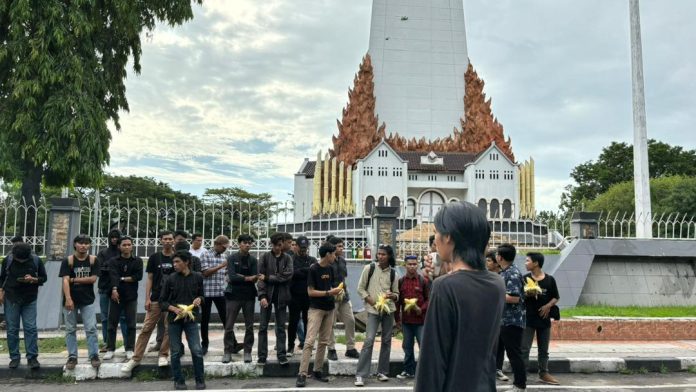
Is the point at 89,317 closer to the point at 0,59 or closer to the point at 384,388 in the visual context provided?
the point at 384,388

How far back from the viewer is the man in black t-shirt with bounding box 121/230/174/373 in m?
6.69

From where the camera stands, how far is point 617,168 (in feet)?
151

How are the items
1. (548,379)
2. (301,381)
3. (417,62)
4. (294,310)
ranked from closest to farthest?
(301,381), (548,379), (294,310), (417,62)

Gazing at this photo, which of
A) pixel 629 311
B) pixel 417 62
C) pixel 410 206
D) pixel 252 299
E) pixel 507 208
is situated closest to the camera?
pixel 252 299

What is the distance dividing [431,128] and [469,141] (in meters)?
2.87

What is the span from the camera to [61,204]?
10.2 m

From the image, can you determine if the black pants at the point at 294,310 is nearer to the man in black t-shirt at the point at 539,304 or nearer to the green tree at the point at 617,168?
the man in black t-shirt at the point at 539,304

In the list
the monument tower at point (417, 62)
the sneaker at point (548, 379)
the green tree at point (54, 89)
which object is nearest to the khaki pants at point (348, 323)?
the sneaker at point (548, 379)

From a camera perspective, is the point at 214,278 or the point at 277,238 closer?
the point at 277,238

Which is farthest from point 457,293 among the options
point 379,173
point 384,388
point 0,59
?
point 379,173

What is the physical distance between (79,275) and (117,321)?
0.91 meters

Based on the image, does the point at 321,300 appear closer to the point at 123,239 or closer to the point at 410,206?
the point at 123,239

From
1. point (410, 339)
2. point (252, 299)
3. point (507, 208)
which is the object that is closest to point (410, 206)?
point (507, 208)

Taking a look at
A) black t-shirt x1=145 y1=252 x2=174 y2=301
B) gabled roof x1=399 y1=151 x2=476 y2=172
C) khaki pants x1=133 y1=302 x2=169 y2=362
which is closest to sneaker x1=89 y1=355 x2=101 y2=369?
khaki pants x1=133 y1=302 x2=169 y2=362
